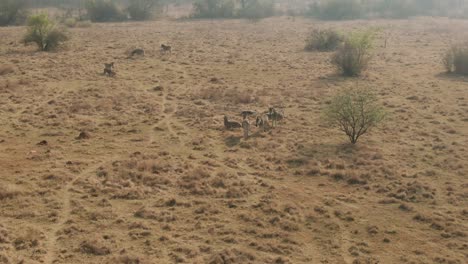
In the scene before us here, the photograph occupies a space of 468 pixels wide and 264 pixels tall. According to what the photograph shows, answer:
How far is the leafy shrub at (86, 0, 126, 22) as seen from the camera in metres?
67.9

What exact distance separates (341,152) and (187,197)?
277 inches

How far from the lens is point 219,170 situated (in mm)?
17625

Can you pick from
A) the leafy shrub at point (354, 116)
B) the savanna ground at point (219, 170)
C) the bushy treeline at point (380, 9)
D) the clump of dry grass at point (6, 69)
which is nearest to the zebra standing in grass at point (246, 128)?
the savanna ground at point (219, 170)

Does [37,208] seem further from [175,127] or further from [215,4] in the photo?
[215,4]

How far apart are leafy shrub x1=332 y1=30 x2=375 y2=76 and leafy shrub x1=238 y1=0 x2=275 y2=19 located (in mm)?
41598

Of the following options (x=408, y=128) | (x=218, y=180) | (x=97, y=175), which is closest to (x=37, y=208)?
(x=97, y=175)

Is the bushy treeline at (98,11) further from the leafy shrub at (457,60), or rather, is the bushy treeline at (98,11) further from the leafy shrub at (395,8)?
the leafy shrub at (457,60)

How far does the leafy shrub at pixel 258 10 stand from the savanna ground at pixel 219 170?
1682 inches

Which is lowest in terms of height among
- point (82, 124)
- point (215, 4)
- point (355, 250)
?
point (355, 250)

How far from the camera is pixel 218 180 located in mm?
16641

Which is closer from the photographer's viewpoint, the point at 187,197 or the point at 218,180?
the point at 187,197

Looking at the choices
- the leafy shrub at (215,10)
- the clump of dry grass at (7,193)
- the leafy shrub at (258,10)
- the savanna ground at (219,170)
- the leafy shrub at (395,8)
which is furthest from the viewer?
the leafy shrub at (395,8)

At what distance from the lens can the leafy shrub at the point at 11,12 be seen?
58.4 metres

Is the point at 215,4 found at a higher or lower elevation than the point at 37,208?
higher
